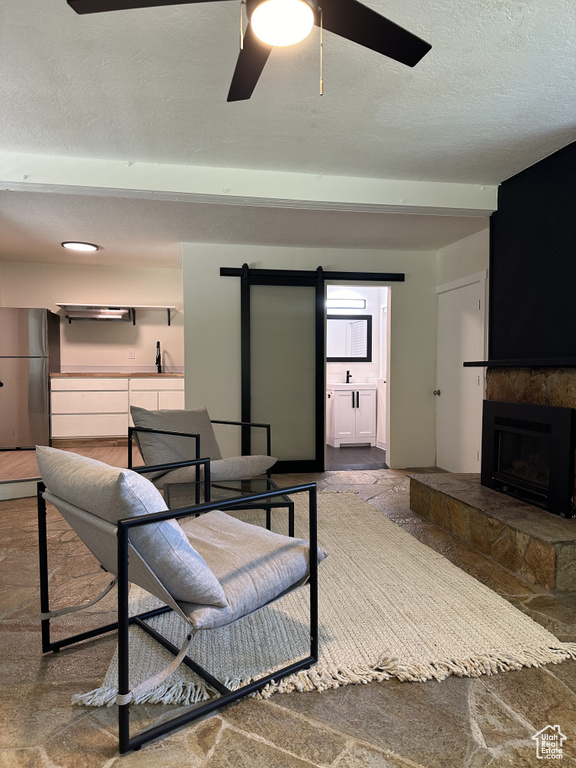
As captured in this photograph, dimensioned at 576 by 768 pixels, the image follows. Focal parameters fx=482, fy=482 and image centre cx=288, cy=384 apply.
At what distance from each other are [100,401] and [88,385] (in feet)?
0.79

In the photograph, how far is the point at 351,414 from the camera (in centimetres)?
671

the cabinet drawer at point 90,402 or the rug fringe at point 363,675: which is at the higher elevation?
the cabinet drawer at point 90,402

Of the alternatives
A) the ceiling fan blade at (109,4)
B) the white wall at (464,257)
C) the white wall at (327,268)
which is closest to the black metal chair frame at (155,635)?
the ceiling fan blade at (109,4)

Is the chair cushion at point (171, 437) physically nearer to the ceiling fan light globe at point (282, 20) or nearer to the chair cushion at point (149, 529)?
the chair cushion at point (149, 529)

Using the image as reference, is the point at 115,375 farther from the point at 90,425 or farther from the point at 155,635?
the point at 155,635

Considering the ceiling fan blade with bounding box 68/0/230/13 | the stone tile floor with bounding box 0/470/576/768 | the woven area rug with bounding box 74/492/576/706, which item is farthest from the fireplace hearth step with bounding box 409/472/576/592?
the ceiling fan blade with bounding box 68/0/230/13

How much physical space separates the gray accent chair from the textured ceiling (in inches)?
67.8

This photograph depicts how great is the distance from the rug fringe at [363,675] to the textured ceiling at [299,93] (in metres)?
2.37

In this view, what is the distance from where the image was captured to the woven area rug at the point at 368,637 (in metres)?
1.66

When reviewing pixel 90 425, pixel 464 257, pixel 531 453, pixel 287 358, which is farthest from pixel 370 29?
pixel 90 425

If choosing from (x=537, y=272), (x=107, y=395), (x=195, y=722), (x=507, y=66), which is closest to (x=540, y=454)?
(x=537, y=272)

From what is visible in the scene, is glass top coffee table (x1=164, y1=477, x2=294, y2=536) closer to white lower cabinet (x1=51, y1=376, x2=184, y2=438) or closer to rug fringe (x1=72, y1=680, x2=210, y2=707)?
rug fringe (x1=72, y1=680, x2=210, y2=707)

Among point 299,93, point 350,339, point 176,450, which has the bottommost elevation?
point 176,450

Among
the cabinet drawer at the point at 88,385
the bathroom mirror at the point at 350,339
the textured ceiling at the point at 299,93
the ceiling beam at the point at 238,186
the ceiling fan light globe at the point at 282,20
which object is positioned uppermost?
the textured ceiling at the point at 299,93
